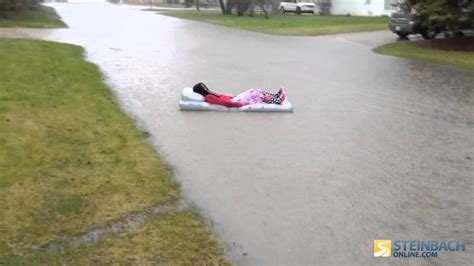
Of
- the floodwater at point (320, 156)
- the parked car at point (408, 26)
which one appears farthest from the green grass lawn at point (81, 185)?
the parked car at point (408, 26)

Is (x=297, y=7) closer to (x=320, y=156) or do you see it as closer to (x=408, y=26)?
(x=408, y=26)

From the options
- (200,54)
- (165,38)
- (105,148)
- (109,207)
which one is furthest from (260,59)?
(109,207)

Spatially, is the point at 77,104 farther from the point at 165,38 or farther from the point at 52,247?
the point at 165,38

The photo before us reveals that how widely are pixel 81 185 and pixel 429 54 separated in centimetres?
1554

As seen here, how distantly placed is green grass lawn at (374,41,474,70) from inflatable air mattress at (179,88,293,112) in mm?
9093

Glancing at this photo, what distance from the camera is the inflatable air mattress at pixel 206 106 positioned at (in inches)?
331

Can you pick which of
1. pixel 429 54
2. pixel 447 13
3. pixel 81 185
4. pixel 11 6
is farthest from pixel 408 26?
pixel 81 185

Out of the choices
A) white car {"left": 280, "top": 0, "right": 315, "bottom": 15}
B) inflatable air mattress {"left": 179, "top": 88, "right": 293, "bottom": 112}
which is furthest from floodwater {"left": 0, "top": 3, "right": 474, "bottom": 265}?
white car {"left": 280, "top": 0, "right": 315, "bottom": 15}

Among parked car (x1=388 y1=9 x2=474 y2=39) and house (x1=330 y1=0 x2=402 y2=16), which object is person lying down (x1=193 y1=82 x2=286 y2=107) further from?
house (x1=330 y1=0 x2=402 y2=16)

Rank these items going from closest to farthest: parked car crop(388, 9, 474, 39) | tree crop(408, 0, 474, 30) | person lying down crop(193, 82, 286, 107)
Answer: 1. person lying down crop(193, 82, 286, 107)
2. tree crop(408, 0, 474, 30)
3. parked car crop(388, 9, 474, 39)

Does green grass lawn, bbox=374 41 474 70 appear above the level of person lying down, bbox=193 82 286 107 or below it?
above

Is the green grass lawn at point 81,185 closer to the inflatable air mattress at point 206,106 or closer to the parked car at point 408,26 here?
the inflatable air mattress at point 206,106

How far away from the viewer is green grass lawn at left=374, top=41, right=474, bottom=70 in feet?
53.2

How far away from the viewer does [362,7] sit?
43344mm
